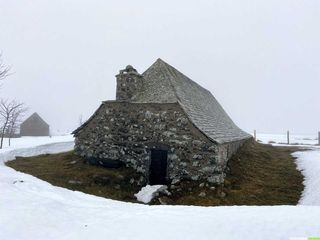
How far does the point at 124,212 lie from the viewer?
722 centimetres

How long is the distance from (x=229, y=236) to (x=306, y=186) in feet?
39.5

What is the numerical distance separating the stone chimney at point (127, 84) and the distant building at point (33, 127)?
52393 mm

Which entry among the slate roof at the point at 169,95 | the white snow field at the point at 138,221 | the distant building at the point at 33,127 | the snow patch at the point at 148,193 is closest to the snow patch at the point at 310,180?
the slate roof at the point at 169,95

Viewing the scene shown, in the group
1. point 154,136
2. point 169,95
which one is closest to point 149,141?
point 154,136

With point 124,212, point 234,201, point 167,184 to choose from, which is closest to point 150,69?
point 167,184

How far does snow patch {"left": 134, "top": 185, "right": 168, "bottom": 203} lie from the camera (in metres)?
13.5

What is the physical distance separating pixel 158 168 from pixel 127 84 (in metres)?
5.52

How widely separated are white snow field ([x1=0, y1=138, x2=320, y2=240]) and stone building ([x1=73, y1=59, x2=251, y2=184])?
7183mm

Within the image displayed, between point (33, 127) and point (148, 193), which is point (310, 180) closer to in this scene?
point (148, 193)

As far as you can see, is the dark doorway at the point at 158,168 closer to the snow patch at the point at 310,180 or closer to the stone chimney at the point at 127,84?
the stone chimney at the point at 127,84

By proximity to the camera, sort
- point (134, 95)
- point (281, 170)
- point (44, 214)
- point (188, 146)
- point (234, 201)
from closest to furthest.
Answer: point (44, 214), point (234, 201), point (188, 146), point (134, 95), point (281, 170)

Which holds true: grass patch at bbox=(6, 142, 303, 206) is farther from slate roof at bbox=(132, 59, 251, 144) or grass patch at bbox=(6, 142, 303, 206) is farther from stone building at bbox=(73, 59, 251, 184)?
slate roof at bbox=(132, 59, 251, 144)

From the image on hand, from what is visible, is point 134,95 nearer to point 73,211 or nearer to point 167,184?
point 167,184

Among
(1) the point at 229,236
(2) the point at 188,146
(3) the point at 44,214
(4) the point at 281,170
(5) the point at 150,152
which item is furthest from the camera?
(4) the point at 281,170
